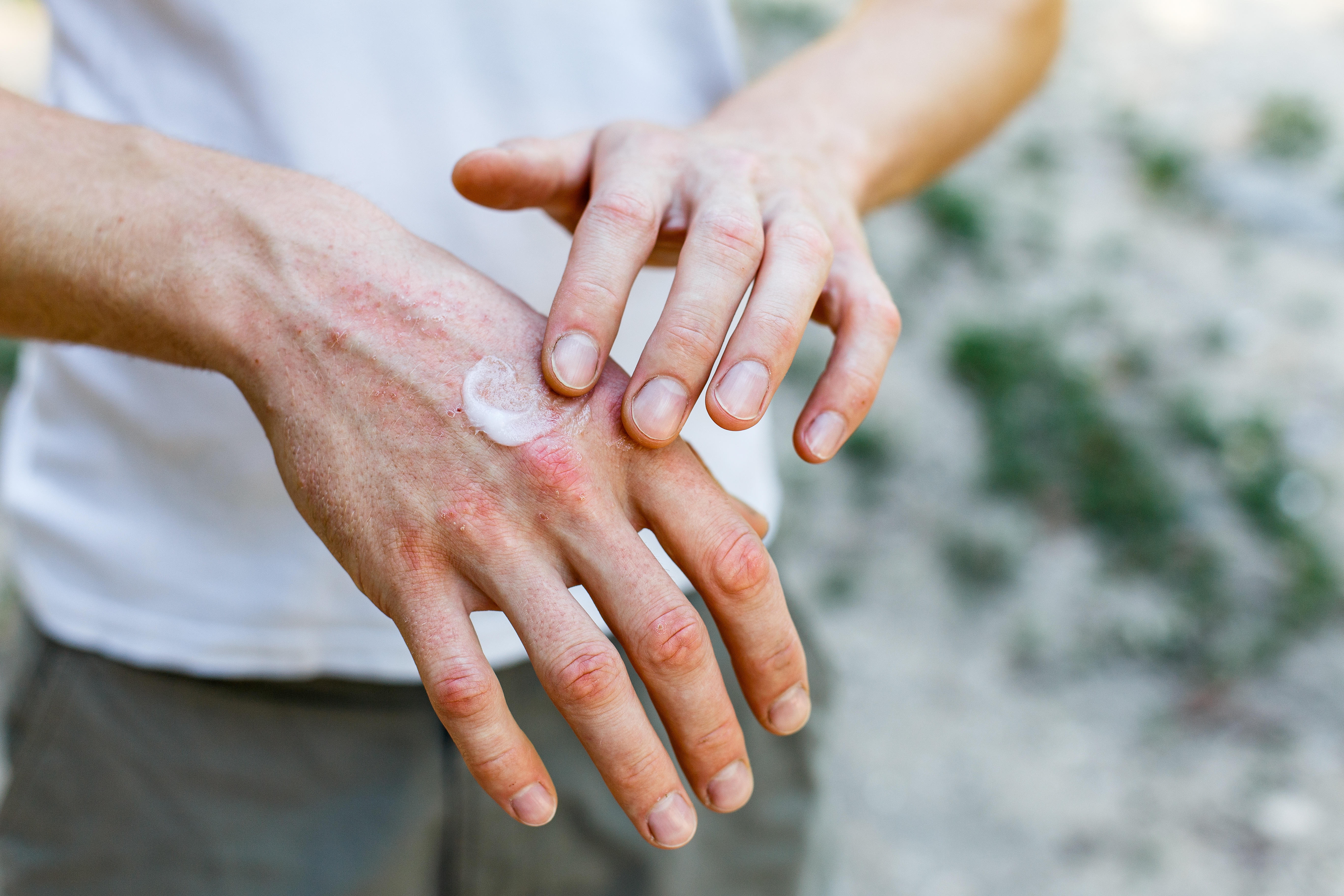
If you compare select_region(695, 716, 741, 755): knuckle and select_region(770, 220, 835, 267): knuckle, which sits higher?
select_region(770, 220, 835, 267): knuckle

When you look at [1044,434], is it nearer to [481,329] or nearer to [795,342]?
[795,342]

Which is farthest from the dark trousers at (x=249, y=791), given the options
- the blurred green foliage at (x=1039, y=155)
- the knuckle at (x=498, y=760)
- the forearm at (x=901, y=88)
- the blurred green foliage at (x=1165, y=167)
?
the blurred green foliage at (x=1165, y=167)

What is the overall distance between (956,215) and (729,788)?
3.21 m

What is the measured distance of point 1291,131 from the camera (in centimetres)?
396

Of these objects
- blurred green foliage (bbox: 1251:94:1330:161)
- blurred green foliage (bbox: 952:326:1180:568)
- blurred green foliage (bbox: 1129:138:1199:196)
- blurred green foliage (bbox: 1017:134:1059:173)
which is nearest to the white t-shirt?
blurred green foliage (bbox: 952:326:1180:568)

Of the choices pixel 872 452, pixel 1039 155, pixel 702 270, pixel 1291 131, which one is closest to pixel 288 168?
pixel 702 270

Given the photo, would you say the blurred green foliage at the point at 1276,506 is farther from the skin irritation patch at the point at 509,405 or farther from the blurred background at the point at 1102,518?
the skin irritation patch at the point at 509,405

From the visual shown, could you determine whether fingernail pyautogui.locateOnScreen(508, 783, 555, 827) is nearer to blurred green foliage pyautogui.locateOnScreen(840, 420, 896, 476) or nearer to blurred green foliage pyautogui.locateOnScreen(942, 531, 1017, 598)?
blurred green foliage pyautogui.locateOnScreen(942, 531, 1017, 598)

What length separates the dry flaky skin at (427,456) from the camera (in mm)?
957

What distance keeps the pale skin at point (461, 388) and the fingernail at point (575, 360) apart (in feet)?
0.04

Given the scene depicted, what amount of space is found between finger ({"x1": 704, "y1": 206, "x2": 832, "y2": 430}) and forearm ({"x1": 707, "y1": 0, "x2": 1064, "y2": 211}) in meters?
0.27

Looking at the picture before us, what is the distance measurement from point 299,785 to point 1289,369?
3411mm

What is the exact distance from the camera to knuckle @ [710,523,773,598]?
0.99m

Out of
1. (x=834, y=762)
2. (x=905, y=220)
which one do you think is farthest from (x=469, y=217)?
(x=905, y=220)
